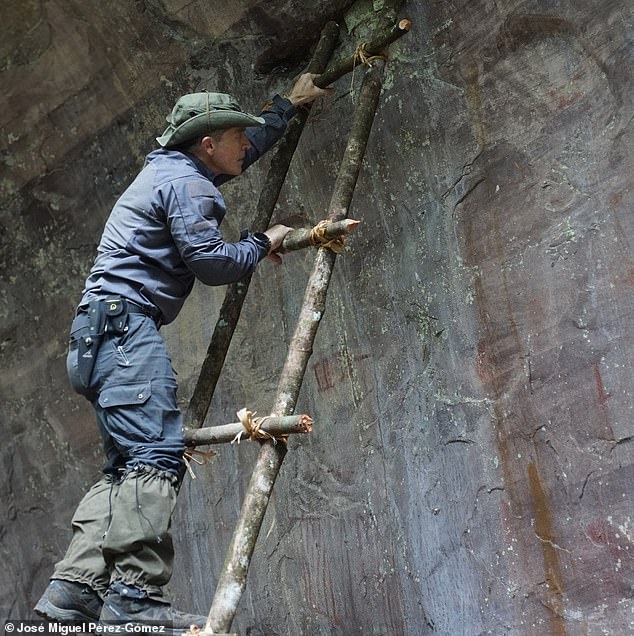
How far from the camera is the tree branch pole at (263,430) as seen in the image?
267cm

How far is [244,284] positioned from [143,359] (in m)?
0.63

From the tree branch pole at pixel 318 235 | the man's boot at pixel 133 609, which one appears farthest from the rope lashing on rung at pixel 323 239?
the man's boot at pixel 133 609

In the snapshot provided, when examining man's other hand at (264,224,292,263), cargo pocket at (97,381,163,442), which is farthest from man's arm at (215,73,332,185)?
cargo pocket at (97,381,163,442)

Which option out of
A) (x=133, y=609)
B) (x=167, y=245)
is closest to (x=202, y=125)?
(x=167, y=245)

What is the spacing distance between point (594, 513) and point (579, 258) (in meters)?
0.73

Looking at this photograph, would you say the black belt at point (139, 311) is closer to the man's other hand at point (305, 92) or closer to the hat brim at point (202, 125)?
the hat brim at point (202, 125)

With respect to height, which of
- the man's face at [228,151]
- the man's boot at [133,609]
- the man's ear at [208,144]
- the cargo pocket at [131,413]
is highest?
the man's ear at [208,144]

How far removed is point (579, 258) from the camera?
3002mm

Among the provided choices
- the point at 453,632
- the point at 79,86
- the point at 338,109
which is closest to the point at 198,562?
the point at 453,632

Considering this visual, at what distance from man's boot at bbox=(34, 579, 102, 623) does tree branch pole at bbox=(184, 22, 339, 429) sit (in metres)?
0.57

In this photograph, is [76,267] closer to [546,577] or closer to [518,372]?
[518,372]

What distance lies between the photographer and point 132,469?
270 centimetres

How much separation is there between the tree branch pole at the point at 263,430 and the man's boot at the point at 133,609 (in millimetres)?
501

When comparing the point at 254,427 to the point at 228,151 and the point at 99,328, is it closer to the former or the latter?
the point at 99,328
